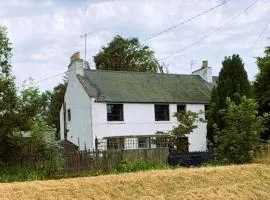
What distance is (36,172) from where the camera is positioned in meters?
18.6

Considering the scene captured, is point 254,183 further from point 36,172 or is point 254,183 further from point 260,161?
point 36,172

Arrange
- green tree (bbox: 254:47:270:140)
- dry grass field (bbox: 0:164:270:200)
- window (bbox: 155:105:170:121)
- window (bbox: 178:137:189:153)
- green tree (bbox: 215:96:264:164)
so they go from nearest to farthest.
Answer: dry grass field (bbox: 0:164:270:200)
green tree (bbox: 215:96:264:164)
green tree (bbox: 254:47:270:140)
window (bbox: 178:137:189:153)
window (bbox: 155:105:170:121)

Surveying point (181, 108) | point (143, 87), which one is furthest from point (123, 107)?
point (181, 108)

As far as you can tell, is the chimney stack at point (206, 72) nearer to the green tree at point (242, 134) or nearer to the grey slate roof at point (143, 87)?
the grey slate roof at point (143, 87)

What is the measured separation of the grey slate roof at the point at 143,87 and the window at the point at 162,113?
65cm

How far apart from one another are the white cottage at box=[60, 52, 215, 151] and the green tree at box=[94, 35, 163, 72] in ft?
60.4

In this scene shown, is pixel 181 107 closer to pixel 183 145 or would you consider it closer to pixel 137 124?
pixel 137 124

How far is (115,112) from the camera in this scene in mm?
40969

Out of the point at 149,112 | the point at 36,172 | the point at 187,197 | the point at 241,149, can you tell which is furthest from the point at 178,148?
the point at 187,197

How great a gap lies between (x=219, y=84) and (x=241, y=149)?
19.0 m

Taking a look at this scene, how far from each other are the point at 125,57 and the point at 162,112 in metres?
23.9

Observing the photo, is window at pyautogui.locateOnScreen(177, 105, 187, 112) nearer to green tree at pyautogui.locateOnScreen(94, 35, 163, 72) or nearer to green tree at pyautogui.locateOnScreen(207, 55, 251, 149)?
green tree at pyautogui.locateOnScreen(207, 55, 251, 149)

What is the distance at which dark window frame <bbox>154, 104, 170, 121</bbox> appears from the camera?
4288 cm

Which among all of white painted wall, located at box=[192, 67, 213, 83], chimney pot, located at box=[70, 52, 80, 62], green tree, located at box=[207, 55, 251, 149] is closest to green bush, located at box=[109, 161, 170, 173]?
green tree, located at box=[207, 55, 251, 149]
